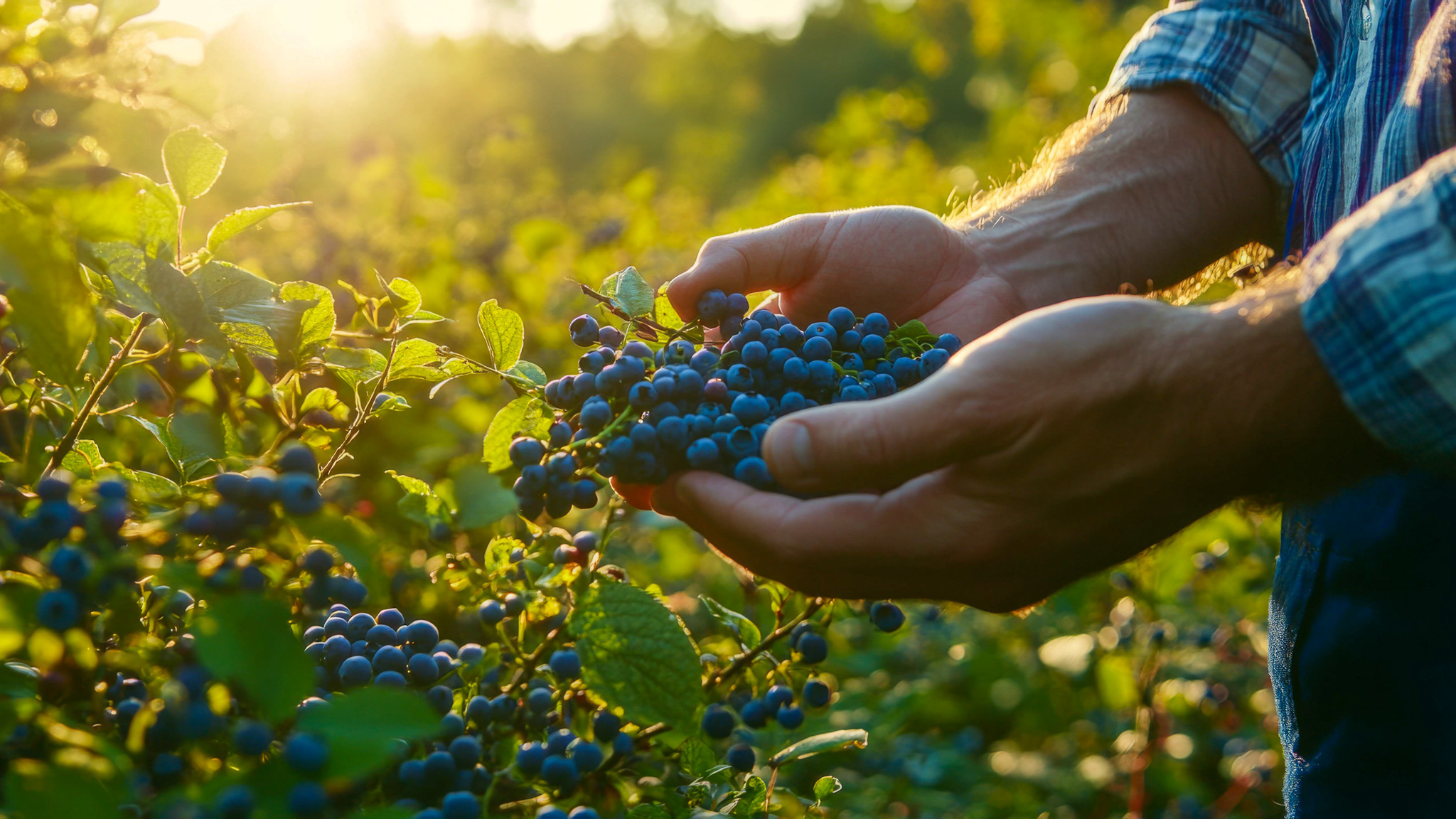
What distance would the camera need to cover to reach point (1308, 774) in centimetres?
148

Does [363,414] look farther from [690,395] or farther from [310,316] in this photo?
[690,395]

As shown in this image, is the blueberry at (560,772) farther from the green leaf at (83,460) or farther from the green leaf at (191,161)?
the green leaf at (191,161)

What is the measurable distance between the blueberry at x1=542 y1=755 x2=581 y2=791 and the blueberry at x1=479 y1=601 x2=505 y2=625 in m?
0.18

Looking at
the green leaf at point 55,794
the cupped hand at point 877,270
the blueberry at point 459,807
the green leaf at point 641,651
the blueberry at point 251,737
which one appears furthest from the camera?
the cupped hand at point 877,270

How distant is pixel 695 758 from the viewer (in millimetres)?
1134

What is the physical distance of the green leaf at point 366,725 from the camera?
626 mm

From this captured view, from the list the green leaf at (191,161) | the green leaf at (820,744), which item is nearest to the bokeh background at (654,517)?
the green leaf at (191,161)

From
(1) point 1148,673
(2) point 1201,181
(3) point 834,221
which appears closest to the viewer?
(3) point 834,221

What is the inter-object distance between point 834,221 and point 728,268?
15.9 inches

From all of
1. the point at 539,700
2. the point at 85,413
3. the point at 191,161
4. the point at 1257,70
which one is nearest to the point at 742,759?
the point at 539,700

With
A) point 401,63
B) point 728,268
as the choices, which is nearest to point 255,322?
point 728,268

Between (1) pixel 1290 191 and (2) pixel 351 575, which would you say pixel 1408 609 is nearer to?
(1) pixel 1290 191

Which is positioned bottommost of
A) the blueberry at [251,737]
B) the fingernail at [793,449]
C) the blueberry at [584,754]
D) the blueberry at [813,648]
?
the blueberry at [813,648]

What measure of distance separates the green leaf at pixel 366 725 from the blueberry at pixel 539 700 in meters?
0.39
